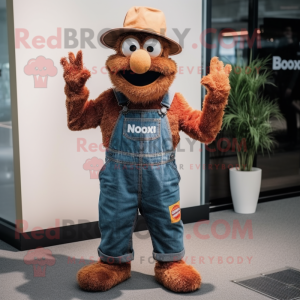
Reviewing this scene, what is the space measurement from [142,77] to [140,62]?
127mm

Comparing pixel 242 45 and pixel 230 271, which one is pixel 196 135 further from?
pixel 242 45

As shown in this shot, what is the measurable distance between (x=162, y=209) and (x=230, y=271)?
691 mm

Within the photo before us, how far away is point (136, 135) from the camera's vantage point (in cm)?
263

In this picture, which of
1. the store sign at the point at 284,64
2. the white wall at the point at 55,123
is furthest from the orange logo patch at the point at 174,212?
the store sign at the point at 284,64

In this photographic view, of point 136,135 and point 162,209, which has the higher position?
point 136,135

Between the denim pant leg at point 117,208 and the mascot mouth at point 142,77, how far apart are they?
444 mm

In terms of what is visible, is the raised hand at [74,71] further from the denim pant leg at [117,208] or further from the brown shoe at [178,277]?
A: the brown shoe at [178,277]

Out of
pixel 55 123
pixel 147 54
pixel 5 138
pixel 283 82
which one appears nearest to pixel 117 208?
pixel 147 54

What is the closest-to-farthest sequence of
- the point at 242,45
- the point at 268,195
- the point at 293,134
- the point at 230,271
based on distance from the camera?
the point at 230,271, the point at 242,45, the point at 268,195, the point at 293,134

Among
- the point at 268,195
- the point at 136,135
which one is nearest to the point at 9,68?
the point at 136,135

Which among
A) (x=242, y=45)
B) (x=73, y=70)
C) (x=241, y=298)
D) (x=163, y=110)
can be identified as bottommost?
(x=241, y=298)

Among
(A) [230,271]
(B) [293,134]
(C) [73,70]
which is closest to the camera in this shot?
(C) [73,70]

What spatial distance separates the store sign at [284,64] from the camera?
4.86 meters

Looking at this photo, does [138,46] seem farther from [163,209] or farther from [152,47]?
[163,209]
